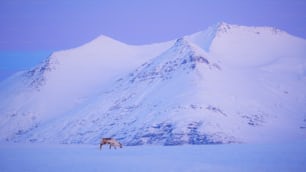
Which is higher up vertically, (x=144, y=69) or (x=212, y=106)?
(x=144, y=69)

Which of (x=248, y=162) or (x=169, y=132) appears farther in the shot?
(x=169, y=132)

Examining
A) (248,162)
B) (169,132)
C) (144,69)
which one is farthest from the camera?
(144,69)

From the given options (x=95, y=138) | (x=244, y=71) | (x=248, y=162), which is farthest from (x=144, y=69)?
(x=248, y=162)

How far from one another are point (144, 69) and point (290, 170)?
156 metres

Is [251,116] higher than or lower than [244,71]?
lower

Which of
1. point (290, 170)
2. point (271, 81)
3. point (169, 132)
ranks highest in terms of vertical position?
point (271, 81)

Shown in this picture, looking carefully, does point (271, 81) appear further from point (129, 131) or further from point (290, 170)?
point (290, 170)

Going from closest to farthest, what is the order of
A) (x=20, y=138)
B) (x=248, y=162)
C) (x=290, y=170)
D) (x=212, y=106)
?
(x=290, y=170) < (x=248, y=162) < (x=212, y=106) < (x=20, y=138)

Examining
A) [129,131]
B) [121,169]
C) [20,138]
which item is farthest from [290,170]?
[20,138]

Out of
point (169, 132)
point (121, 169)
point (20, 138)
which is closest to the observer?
point (121, 169)

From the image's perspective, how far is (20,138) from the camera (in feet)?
552

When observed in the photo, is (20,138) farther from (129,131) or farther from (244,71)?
(244,71)

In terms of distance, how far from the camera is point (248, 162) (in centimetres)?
3216

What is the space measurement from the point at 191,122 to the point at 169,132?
238 inches
